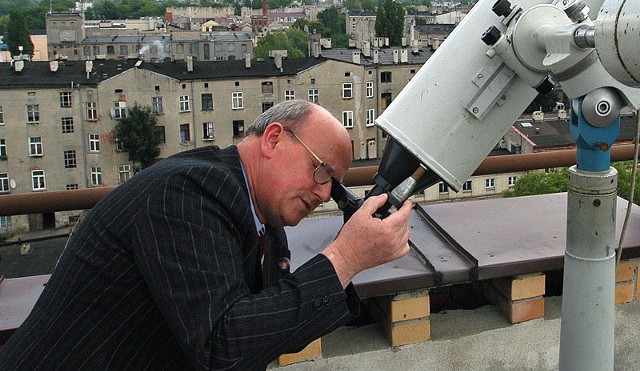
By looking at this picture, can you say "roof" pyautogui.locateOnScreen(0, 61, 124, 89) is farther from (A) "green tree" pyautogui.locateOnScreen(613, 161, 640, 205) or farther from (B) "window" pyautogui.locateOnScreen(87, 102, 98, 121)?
(A) "green tree" pyautogui.locateOnScreen(613, 161, 640, 205)

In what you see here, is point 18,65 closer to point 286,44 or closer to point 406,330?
point 406,330

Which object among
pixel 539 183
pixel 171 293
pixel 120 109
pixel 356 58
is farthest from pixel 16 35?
pixel 171 293

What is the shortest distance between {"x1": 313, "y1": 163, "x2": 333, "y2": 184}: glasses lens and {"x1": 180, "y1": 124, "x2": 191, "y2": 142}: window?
33.4 metres

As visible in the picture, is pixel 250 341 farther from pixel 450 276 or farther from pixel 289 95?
pixel 289 95

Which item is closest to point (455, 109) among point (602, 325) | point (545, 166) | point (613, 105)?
point (613, 105)

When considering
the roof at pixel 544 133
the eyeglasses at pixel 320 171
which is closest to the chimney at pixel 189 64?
the roof at pixel 544 133

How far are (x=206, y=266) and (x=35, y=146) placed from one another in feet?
115

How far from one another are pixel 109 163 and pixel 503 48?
113 feet

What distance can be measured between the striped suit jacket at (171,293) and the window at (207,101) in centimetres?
3263

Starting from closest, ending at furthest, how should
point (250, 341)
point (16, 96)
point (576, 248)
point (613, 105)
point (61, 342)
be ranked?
point (250, 341) → point (61, 342) → point (613, 105) → point (576, 248) → point (16, 96)

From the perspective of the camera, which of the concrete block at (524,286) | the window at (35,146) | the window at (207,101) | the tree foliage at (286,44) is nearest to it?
the concrete block at (524,286)

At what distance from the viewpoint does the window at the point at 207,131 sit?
3388 centimetres

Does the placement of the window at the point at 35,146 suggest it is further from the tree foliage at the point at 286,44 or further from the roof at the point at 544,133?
the tree foliage at the point at 286,44

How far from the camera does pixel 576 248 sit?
176cm
